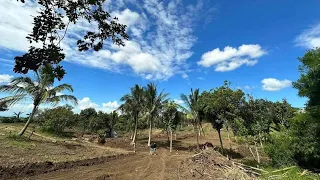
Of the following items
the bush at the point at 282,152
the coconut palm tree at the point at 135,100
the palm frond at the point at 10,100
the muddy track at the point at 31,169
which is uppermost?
the coconut palm tree at the point at 135,100

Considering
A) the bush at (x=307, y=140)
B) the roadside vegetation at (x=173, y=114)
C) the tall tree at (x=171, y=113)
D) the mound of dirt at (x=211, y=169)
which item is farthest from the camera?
the tall tree at (x=171, y=113)

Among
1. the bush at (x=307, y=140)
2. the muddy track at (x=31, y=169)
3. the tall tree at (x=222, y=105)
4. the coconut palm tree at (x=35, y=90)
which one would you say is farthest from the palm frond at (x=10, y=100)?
the bush at (x=307, y=140)

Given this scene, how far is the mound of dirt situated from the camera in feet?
42.9

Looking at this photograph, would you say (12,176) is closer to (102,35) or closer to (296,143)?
(102,35)

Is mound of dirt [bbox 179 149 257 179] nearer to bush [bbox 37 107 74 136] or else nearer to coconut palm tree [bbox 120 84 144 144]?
coconut palm tree [bbox 120 84 144 144]

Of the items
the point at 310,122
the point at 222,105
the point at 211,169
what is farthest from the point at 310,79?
the point at 211,169

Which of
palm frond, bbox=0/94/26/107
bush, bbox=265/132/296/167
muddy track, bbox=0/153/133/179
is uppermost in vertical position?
palm frond, bbox=0/94/26/107

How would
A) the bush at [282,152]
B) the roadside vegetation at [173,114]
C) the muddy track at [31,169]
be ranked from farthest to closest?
1. the bush at [282,152]
2. the muddy track at [31,169]
3. the roadside vegetation at [173,114]

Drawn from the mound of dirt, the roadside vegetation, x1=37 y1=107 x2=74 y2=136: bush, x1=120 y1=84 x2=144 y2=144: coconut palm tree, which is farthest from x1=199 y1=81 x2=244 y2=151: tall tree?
x1=37 y1=107 x2=74 y2=136: bush

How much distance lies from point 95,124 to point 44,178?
45.3 metres

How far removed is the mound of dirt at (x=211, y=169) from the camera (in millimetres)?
13061

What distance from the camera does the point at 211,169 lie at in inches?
595

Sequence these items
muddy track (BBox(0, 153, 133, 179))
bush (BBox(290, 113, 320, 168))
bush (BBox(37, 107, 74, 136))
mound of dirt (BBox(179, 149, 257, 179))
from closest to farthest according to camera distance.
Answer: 1. muddy track (BBox(0, 153, 133, 179))
2. mound of dirt (BBox(179, 149, 257, 179))
3. bush (BBox(290, 113, 320, 168))
4. bush (BBox(37, 107, 74, 136))

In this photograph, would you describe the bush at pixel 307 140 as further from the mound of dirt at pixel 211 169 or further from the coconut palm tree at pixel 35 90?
the coconut palm tree at pixel 35 90
